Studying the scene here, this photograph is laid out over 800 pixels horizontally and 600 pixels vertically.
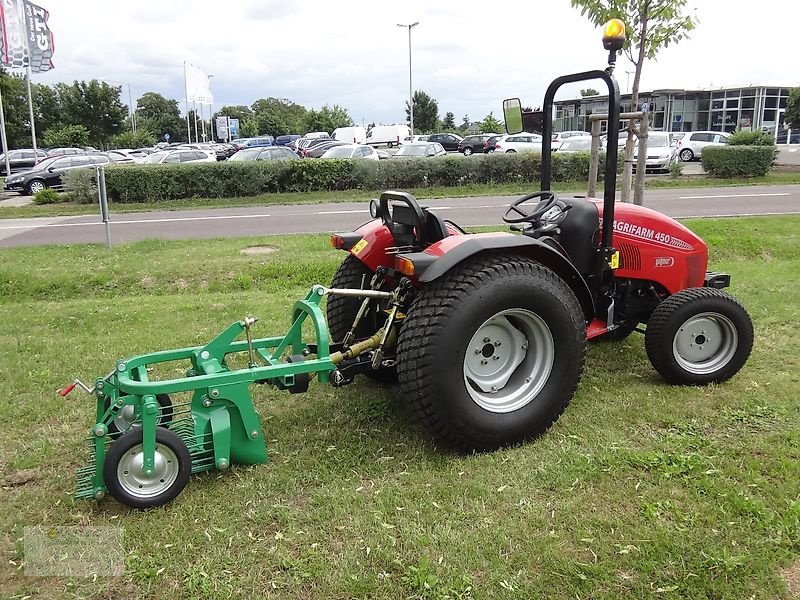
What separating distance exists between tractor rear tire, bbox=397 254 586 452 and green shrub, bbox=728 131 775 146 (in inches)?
898

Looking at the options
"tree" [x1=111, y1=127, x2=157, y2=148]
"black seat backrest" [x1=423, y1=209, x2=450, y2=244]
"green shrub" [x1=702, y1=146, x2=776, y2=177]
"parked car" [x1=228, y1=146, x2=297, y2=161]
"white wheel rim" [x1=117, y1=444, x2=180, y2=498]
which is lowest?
"white wheel rim" [x1=117, y1=444, x2=180, y2=498]

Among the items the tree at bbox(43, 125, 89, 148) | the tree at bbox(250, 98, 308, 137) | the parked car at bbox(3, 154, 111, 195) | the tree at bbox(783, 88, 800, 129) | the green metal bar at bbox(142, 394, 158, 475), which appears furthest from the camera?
the tree at bbox(250, 98, 308, 137)

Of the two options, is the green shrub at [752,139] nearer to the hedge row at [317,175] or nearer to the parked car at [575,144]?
the parked car at [575,144]

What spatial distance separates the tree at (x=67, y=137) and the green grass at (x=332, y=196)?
28.4 m

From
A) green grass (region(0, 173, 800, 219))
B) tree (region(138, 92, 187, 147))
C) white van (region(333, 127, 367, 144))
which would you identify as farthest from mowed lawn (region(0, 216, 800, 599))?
tree (region(138, 92, 187, 147))

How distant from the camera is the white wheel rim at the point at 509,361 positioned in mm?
3639

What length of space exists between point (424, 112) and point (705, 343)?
164 ft

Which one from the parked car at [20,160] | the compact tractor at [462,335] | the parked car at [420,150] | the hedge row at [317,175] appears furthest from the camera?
the parked car at [20,160]

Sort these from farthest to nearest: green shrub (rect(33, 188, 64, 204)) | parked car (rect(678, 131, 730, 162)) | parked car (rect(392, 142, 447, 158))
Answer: parked car (rect(678, 131, 730, 162)) → parked car (rect(392, 142, 447, 158)) → green shrub (rect(33, 188, 64, 204))

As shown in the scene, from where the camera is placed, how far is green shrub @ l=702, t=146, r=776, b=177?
70.5 ft

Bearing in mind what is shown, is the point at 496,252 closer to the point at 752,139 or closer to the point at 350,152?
the point at 350,152

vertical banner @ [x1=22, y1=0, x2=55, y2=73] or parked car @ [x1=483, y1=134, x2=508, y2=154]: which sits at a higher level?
vertical banner @ [x1=22, y1=0, x2=55, y2=73]

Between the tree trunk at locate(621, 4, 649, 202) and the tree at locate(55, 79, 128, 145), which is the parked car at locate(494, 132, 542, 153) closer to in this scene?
the tree trunk at locate(621, 4, 649, 202)

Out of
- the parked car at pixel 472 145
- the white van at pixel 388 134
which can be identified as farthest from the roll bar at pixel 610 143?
the white van at pixel 388 134
